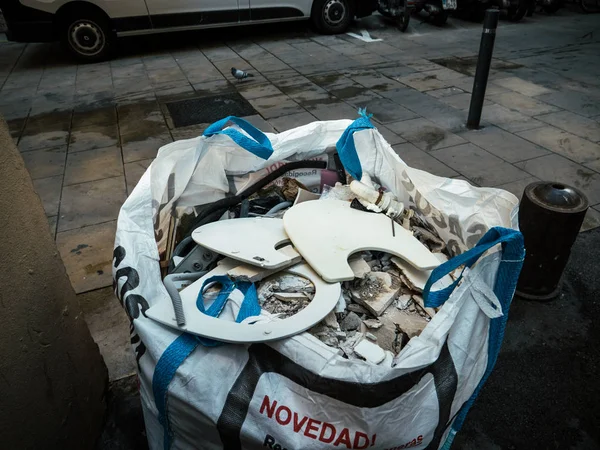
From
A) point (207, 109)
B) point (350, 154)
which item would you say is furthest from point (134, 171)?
point (350, 154)

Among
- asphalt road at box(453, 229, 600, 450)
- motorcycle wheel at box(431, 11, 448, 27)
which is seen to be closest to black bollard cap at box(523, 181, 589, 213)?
asphalt road at box(453, 229, 600, 450)

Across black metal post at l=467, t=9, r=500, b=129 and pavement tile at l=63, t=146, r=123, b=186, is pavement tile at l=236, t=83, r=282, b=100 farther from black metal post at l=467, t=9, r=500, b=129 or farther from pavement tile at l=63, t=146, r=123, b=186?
black metal post at l=467, t=9, r=500, b=129

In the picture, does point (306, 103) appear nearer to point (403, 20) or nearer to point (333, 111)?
point (333, 111)

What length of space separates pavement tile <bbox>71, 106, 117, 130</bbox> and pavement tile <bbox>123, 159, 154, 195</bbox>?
3.62 feet

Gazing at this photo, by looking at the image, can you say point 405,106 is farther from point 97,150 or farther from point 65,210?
point 65,210

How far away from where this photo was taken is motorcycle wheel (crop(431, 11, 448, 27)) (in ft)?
24.1

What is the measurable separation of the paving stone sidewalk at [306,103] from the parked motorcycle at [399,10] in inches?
9.2

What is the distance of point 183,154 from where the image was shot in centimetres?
163

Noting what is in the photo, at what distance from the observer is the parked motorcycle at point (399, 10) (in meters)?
6.97

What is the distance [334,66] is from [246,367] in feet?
17.1

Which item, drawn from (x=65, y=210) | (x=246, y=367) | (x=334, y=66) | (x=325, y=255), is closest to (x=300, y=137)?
(x=325, y=255)

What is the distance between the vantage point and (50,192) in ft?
10.1

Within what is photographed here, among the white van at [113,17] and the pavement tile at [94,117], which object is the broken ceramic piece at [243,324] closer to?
the pavement tile at [94,117]

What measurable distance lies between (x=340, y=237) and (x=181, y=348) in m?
0.59
